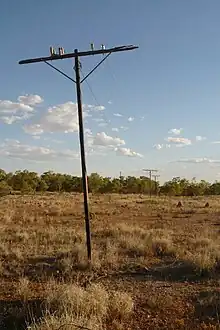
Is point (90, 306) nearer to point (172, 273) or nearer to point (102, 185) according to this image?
point (172, 273)

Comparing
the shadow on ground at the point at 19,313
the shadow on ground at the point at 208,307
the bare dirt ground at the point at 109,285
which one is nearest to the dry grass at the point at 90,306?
the bare dirt ground at the point at 109,285

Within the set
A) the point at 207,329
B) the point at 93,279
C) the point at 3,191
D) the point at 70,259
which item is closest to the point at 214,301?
the point at 207,329

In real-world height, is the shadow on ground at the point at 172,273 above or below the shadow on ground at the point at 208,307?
above

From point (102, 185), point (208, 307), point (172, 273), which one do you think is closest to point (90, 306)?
point (208, 307)

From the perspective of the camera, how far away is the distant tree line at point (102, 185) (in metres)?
98.7

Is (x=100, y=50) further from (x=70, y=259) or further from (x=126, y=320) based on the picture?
(x=126, y=320)

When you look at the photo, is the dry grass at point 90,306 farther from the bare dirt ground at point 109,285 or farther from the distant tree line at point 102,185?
the distant tree line at point 102,185

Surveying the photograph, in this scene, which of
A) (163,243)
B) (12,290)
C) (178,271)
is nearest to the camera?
(12,290)

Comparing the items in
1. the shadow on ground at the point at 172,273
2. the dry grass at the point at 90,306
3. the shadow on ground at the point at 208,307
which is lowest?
the shadow on ground at the point at 208,307

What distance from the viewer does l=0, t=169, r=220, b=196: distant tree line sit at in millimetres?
98675

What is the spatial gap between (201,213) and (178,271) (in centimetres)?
2686

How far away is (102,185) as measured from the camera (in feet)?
348

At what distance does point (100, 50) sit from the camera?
14680mm

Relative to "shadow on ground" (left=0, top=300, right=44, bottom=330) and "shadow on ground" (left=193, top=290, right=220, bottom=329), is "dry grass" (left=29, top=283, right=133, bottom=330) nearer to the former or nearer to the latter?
"shadow on ground" (left=0, top=300, right=44, bottom=330)
